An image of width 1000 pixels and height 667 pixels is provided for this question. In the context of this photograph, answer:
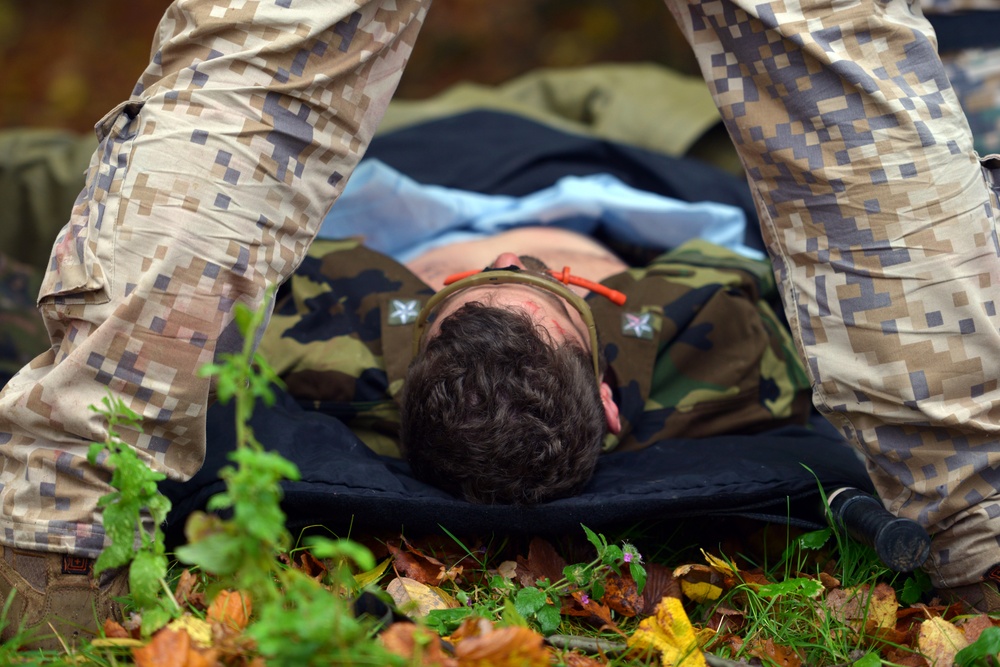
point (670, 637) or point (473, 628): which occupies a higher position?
point (473, 628)

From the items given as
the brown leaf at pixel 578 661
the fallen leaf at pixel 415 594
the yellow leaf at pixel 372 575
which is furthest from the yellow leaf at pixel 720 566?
the yellow leaf at pixel 372 575

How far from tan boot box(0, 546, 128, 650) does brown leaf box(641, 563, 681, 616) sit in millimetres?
950

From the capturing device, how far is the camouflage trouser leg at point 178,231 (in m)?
1.49

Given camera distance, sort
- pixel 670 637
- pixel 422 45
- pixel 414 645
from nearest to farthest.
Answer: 1. pixel 414 645
2. pixel 670 637
3. pixel 422 45

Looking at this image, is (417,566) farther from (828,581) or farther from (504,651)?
(828,581)

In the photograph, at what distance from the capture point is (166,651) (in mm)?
1202

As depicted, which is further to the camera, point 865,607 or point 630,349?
point 630,349

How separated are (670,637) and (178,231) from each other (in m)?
1.04

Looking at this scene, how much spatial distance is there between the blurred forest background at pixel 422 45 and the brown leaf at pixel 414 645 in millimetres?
5775

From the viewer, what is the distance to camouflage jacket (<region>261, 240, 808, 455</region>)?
2230 millimetres

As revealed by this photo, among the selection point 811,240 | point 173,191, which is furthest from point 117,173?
point 811,240

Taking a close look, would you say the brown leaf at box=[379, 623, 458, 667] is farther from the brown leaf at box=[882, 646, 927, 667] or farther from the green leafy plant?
the brown leaf at box=[882, 646, 927, 667]

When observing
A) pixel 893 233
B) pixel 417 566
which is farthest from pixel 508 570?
pixel 893 233

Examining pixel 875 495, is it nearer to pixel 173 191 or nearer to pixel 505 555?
pixel 505 555
